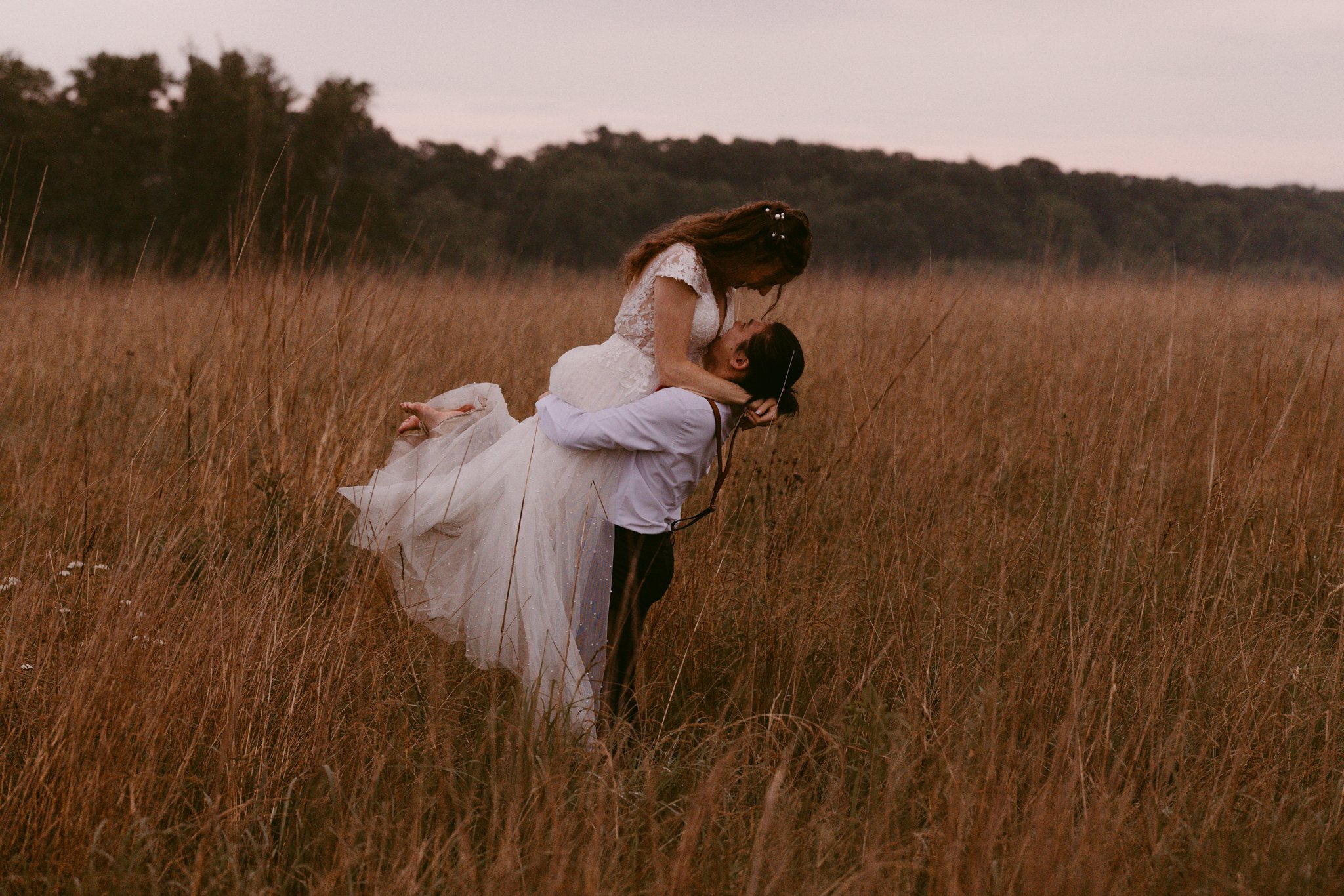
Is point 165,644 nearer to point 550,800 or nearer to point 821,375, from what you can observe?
point 550,800

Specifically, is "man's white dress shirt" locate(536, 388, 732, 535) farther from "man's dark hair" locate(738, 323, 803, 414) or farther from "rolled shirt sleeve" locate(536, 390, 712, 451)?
"man's dark hair" locate(738, 323, 803, 414)

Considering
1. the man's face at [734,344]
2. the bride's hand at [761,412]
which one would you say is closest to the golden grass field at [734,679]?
the bride's hand at [761,412]

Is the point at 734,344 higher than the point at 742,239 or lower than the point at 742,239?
lower

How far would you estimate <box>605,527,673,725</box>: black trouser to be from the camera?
2414 millimetres

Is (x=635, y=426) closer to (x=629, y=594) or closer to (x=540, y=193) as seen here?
(x=629, y=594)

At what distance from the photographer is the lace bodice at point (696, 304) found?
2421mm

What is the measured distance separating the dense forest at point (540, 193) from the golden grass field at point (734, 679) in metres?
5.40

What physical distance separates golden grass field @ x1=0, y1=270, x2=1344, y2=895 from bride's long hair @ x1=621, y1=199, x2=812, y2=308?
760 mm

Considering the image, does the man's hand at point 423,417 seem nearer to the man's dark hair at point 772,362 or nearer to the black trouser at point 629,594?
the black trouser at point 629,594

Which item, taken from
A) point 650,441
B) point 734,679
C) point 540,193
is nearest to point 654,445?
point 650,441

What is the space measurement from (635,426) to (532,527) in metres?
0.38

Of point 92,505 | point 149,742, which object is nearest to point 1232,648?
point 149,742

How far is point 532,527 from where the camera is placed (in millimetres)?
2438

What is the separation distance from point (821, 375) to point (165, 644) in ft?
13.3
